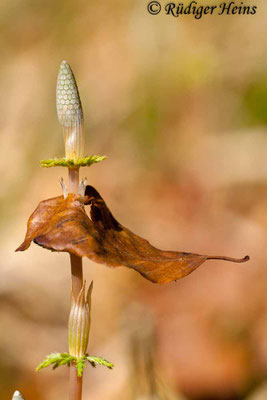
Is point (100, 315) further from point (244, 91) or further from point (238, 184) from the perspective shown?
point (244, 91)

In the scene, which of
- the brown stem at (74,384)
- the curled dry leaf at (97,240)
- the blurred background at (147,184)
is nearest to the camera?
the curled dry leaf at (97,240)

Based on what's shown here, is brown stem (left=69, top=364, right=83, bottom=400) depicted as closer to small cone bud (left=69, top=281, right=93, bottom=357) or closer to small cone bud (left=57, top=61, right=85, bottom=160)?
small cone bud (left=69, top=281, right=93, bottom=357)

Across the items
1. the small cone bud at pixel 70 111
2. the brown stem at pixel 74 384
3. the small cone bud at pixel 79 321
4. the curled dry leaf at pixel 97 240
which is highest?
the small cone bud at pixel 70 111

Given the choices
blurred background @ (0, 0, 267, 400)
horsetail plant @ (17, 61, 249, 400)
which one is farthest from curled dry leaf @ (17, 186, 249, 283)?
blurred background @ (0, 0, 267, 400)

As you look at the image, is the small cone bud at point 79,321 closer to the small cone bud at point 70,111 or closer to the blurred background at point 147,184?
the small cone bud at point 70,111

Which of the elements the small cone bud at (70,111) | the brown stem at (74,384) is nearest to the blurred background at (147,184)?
the brown stem at (74,384)

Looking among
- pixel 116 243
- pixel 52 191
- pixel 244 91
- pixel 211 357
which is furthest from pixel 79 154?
pixel 244 91
